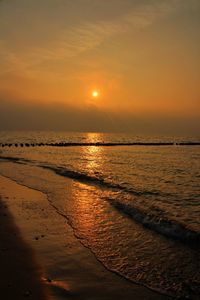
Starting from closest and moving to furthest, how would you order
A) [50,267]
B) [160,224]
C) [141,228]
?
[50,267], [141,228], [160,224]

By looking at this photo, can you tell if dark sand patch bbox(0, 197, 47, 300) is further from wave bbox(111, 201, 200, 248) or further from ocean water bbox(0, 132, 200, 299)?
wave bbox(111, 201, 200, 248)

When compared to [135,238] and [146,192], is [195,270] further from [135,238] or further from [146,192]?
[146,192]

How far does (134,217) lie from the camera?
14.8 meters

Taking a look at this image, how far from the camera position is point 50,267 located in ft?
28.1

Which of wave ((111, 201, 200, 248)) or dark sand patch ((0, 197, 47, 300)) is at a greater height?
dark sand patch ((0, 197, 47, 300))

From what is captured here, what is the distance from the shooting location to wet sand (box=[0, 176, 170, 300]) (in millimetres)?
7147

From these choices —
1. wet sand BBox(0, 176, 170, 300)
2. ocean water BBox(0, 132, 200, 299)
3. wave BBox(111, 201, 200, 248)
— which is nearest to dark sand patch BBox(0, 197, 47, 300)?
wet sand BBox(0, 176, 170, 300)

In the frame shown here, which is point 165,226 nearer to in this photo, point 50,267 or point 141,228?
point 141,228

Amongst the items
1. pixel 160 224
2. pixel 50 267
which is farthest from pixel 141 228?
pixel 50 267

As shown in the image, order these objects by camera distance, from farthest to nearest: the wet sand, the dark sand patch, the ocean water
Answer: the ocean water
the wet sand
the dark sand patch

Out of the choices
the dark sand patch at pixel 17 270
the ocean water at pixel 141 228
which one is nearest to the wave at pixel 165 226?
the ocean water at pixel 141 228

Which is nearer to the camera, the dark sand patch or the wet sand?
the dark sand patch

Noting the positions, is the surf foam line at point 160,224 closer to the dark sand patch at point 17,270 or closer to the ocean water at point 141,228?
the ocean water at point 141,228

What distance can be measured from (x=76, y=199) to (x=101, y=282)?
10.8 m
